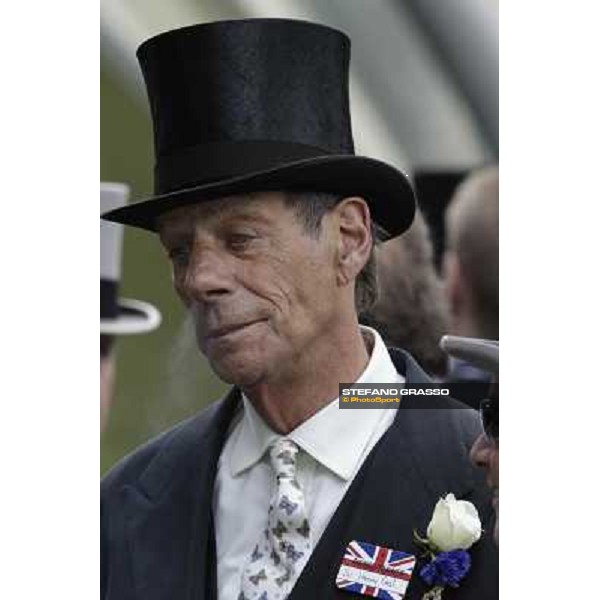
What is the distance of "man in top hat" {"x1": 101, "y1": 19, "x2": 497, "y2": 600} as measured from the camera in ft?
7.08

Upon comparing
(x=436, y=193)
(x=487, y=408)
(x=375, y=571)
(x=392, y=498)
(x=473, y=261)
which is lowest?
(x=375, y=571)

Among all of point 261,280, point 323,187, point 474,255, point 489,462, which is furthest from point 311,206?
point 489,462

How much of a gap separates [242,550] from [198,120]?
25.6 inches

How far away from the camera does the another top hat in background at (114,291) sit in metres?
2.30

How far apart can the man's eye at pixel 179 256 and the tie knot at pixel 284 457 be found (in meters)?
0.31

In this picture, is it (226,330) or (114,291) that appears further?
(114,291)

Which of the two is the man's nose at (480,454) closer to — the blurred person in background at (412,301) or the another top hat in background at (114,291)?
the blurred person in background at (412,301)

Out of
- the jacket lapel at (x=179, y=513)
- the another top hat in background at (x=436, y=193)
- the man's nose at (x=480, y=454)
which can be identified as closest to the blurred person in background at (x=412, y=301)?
the another top hat in background at (x=436, y=193)

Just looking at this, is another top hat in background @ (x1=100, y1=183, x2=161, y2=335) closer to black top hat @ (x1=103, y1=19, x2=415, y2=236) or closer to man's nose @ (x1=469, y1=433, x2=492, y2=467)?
black top hat @ (x1=103, y1=19, x2=415, y2=236)

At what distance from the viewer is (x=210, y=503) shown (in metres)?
2.23

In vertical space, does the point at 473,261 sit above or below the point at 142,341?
above

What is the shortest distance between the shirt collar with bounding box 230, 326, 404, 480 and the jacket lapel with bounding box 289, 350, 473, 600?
30 mm

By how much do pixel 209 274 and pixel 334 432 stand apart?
0.30 meters

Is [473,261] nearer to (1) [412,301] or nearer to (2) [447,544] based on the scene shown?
(1) [412,301]
